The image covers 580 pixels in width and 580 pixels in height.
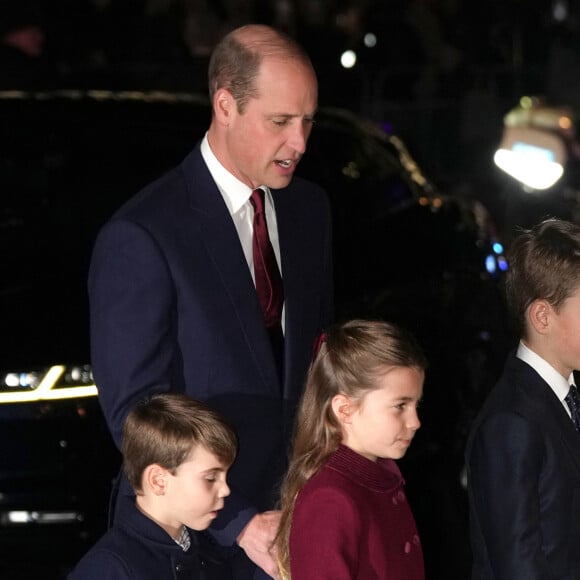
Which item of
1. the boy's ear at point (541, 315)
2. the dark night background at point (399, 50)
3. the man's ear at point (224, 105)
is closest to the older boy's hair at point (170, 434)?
the man's ear at point (224, 105)

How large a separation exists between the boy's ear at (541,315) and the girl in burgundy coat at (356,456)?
0.33 m

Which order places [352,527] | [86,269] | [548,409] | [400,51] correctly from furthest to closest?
[400,51] → [86,269] → [548,409] → [352,527]

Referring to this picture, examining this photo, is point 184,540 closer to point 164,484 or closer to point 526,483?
point 164,484

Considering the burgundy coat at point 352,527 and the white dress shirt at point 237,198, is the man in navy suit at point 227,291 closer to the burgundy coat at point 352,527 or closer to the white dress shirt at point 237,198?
the white dress shirt at point 237,198

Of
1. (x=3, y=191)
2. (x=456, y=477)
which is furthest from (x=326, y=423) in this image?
(x=456, y=477)

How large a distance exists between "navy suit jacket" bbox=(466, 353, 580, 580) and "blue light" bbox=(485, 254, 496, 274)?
10.3ft

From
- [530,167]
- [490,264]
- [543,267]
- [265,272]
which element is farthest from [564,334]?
[530,167]

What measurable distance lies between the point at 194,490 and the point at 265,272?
629 millimetres

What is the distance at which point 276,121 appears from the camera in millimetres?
3611

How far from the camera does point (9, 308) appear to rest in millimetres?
5426

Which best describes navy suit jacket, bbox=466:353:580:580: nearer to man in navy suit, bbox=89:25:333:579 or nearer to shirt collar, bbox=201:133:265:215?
man in navy suit, bbox=89:25:333:579

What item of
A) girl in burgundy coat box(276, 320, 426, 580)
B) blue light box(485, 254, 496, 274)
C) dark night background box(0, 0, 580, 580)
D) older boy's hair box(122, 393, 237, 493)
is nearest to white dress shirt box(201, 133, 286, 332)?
girl in burgundy coat box(276, 320, 426, 580)

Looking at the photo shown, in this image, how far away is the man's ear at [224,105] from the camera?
3656mm

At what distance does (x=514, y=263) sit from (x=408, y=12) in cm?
1093
